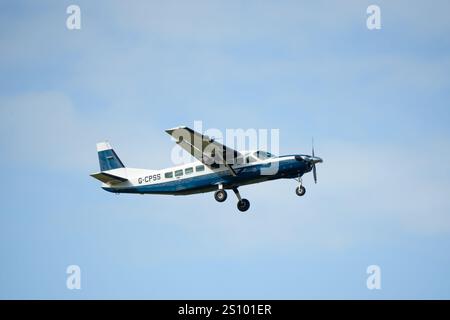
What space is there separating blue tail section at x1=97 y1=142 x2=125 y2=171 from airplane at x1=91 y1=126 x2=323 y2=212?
225 centimetres

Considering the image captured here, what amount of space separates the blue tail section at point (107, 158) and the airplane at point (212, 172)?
2.25 meters

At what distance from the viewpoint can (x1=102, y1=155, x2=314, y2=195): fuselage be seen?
51.8m

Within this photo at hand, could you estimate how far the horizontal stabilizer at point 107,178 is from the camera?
54.8 m

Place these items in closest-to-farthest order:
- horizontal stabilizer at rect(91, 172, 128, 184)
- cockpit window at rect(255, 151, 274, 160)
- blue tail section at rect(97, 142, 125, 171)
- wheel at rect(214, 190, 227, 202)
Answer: cockpit window at rect(255, 151, 274, 160), wheel at rect(214, 190, 227, 202), horizontal stabilizer at rect(91, 172, 128, 184), blue tail section at rect(97, 142, 125, 171)

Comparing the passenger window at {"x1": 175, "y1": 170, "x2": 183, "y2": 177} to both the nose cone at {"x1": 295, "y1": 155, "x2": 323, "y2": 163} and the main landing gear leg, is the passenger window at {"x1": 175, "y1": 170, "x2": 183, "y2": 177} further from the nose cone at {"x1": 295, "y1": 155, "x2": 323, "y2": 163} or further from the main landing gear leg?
the nose cone at {"x1": 295, "y1": 155, "x2": 323, "y2": 163}

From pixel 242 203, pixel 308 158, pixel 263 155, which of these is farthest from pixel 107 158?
pixel 308 158

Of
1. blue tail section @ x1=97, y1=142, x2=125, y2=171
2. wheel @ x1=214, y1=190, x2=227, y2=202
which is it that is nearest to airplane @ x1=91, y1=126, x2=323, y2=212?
wheel @ x1=214, y1=190, x2=227, y2=202

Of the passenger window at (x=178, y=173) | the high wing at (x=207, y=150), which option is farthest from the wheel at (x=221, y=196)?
the passenger window at (x=178, y=173)

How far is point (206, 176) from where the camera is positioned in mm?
52969
